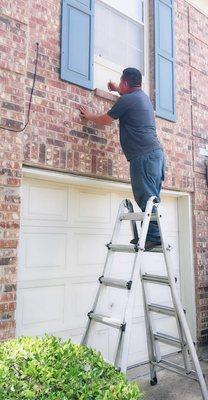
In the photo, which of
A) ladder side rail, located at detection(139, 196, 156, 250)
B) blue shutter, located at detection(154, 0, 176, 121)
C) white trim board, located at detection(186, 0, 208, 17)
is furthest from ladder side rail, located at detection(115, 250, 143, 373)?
white trim board, located at detection(186, 0, 208, 17)

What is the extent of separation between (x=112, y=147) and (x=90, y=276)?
4.68 ft

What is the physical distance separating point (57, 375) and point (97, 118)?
243cm

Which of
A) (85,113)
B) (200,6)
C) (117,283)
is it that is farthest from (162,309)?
(200,6)

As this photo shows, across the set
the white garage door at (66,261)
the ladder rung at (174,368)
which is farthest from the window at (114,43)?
the ladder rung at (174,368)

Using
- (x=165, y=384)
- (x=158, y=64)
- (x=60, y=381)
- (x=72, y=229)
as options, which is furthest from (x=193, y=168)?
(x=60, y=381)

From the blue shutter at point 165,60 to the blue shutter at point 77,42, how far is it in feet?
3.72

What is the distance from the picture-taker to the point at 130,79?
361cm

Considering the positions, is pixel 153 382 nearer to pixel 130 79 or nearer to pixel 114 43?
pixel 130 79

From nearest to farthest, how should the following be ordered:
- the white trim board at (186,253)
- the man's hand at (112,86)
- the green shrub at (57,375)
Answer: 1. the green shrub at (57,375)
2. the man's hand at (112,86)
3. the white trim board at (186,253)

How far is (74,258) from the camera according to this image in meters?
3.81

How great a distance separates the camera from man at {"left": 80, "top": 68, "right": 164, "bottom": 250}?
10.7ft

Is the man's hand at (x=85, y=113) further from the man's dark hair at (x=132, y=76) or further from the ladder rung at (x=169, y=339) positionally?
the ladder rung at (x=169, y=339)

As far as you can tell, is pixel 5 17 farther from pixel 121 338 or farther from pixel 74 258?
pixel 121 338

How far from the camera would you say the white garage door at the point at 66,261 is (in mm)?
3428
